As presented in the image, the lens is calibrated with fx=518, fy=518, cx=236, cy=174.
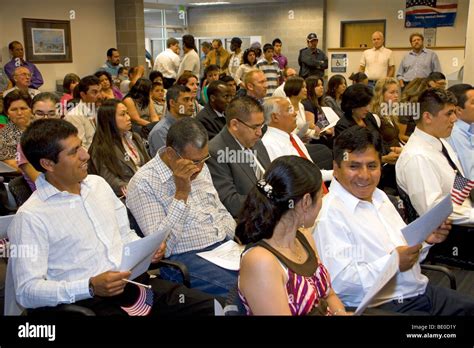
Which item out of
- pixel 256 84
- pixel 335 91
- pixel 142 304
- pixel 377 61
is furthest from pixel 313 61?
pixel 142 304

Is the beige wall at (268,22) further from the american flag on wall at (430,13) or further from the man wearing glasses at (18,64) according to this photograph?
the man wearing glasses at (18,64)

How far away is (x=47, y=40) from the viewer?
9.28 meters

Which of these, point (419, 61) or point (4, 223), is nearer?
point (4, 223)

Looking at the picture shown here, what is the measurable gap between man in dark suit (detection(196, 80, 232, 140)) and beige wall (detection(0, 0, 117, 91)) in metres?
5.23

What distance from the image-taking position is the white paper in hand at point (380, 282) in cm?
171

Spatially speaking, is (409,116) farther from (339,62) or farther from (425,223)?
(339,62)

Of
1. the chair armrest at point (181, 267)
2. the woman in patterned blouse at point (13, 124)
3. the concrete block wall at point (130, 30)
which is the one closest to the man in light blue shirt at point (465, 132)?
the chair armrest at point (181, 267)

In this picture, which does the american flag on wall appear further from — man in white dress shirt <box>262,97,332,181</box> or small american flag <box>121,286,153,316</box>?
small american flag <box>121,286,153,316</box>

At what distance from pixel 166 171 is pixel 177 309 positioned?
696 millimetres

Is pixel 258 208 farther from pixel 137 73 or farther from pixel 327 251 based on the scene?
pixel 137 73

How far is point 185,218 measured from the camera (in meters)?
2.52

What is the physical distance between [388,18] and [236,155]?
10.7 meters

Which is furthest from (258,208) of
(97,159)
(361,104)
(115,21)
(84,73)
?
(115,21)

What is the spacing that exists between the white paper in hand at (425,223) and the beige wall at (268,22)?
38.4 feet
